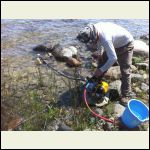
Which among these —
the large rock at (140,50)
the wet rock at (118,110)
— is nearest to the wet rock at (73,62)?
the large rock at (140,50)

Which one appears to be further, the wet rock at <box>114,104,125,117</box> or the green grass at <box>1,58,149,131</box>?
the wet rock at <box>114,104,125,117</box>

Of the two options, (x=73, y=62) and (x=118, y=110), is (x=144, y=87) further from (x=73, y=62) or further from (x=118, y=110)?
(x=73, y=62)

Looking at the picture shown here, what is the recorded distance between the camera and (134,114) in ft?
18.5

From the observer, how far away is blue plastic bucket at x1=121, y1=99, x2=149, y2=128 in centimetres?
564

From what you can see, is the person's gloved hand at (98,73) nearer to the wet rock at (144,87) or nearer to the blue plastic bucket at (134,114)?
the blue plastic bucket at (134,114)

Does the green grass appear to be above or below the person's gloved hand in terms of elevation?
below

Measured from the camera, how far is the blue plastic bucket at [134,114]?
564 centimetres

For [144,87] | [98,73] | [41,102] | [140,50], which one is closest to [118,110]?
[98,73]

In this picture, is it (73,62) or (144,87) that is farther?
(73,62)

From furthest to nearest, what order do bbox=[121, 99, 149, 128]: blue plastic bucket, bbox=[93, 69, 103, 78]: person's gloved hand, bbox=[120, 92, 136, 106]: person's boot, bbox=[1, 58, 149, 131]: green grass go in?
1. bbox=[120, 92, 136, 106]: person's boot
2. bbox=[93, 69, 103, 78]: person's gloved hand
3. bbox=[1, 58, 149, 131]: green grass
4. bbox=[121, 99, 149, 128]: blue plastic bucket

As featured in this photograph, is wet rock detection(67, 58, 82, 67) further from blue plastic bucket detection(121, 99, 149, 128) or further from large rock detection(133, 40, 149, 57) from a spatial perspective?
blue plastic bucket detection(121, 99, 149, 128)

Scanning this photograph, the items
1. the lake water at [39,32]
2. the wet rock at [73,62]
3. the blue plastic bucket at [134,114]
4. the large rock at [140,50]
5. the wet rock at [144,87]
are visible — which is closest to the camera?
the blue plastic bucket at [134,114]

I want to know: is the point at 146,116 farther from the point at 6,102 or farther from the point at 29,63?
the point at 29,63

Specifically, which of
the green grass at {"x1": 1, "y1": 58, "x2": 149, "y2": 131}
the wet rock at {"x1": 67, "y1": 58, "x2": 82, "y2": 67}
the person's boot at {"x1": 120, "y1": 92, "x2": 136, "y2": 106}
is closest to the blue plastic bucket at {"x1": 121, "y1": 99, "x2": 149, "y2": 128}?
the green grass at {"x1": 1, "y1": 58, "x2": 149, "y2": 131}
